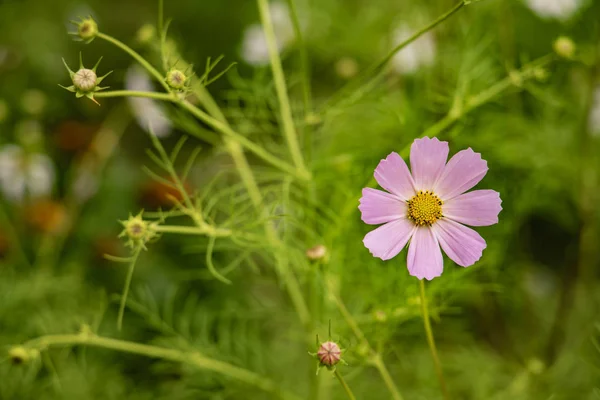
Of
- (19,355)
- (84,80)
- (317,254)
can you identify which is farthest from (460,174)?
(19,355)

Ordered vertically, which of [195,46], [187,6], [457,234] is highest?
[187,6]

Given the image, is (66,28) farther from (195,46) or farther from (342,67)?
(342,67)

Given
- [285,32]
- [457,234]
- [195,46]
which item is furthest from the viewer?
[195,46]

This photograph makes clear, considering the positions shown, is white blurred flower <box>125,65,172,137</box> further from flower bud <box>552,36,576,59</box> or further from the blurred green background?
flower bud <box>552,36,576,59</box>

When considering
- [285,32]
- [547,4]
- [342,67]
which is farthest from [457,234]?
[285,32]

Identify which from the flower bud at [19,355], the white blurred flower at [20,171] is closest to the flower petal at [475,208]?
the flower bud at [19,355]
